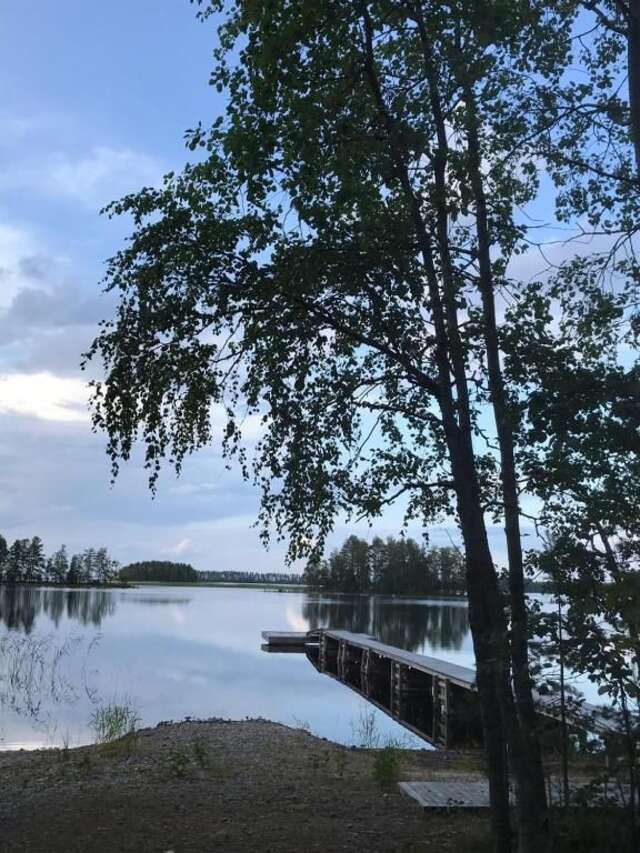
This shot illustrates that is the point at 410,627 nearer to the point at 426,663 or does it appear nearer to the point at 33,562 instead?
the point at 426,663

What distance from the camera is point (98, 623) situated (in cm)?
4700

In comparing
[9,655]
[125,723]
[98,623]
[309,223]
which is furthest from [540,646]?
[98,623]

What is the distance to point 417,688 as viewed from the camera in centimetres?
2311

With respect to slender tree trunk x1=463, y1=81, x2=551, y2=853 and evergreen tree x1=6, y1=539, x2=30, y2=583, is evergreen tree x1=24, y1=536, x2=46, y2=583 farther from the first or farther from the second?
slender tree trunk x1=463, y1=81, x2=551, y2=853

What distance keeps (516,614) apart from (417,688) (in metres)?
18.5

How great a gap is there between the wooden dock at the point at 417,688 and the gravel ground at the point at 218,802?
1098 mm

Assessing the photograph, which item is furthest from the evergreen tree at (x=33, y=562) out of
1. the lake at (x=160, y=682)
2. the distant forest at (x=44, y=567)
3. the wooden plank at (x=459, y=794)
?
the wooden plank at (x=459, y=794)

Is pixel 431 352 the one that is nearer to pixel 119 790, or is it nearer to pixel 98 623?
pixel 119 790

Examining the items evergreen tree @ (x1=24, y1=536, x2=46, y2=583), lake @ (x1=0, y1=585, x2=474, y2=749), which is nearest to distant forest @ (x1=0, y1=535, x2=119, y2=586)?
evergreen tree @ (x1=24, y1=536, x2=46, y2=583)

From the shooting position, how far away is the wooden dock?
6.09 m

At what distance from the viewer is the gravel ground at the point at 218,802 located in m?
6.62

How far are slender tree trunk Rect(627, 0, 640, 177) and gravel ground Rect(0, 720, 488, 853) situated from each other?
5.11 meters

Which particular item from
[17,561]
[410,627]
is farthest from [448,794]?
[17,561]

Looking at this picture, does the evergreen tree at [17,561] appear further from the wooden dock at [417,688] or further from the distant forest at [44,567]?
the wooden dock at [417,688]
